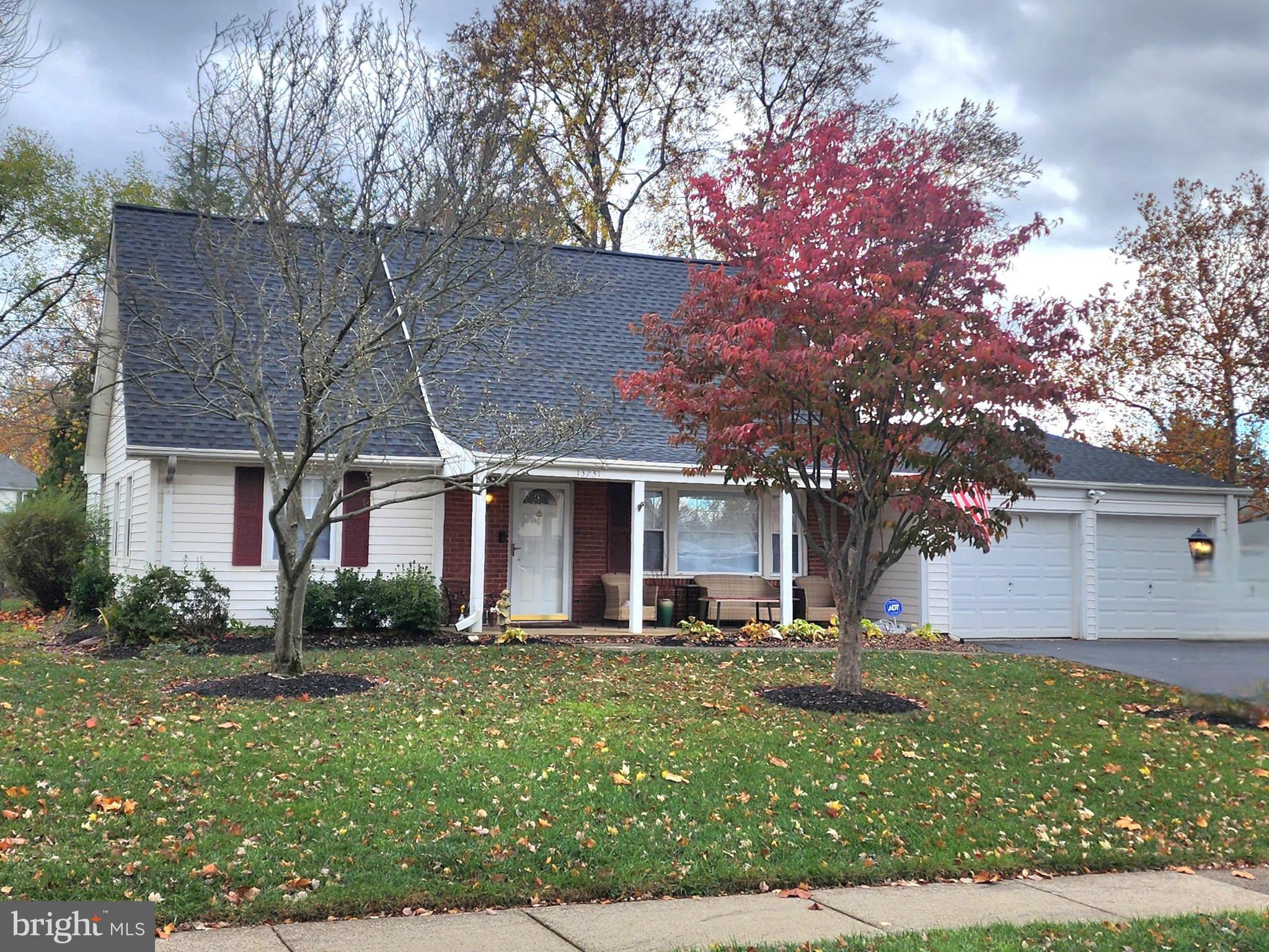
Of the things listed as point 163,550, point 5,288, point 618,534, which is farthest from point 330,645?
point 5,288

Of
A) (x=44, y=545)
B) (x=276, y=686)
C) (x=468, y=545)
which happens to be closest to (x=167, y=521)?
(x=468, y=545)

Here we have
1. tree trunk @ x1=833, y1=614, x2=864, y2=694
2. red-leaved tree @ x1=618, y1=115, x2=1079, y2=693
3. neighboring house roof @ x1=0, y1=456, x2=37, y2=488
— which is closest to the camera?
red-leaved tree @ x1=618, y1=115, x2=1079, y2=693

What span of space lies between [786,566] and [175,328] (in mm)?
9331

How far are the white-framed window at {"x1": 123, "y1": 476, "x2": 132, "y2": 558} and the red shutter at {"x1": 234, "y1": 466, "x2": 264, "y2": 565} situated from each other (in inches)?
109

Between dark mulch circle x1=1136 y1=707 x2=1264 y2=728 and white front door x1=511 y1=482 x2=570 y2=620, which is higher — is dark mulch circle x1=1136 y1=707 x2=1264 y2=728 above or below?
below

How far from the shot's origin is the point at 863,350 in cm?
1012

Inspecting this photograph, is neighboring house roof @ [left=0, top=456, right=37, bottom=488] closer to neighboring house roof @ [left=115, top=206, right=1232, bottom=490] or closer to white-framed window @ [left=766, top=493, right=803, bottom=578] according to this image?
neighboring house roof @ [left=115, top=206, right=1232, bottom=490]

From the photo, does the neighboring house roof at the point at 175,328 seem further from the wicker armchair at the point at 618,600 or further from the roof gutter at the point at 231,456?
the wicker armchair at the point at 618,600

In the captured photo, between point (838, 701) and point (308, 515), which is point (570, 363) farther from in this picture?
point (838, 701)

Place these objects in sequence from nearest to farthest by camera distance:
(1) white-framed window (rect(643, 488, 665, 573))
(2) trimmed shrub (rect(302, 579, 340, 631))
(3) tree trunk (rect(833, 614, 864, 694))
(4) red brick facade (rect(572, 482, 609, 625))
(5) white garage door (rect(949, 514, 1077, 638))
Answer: (3) tree trunk (rect(833, 614, 864, 694)), (2) trimmed shrub (rect(302, 579, 340, 631)), (4) red brick facade (rect(572, 482, 609, 625)), (1) white-framed window (rect(643, 488, 665, 573)), (5) white garage door (rect(949, 514, 1077, 638))

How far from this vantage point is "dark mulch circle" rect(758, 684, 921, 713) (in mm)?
10625

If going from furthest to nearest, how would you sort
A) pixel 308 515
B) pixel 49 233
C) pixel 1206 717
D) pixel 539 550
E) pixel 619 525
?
1. pixel 49 233
2. pixel 619 525
3. pixel 539 550
4. pixel 308 515
5. pixel 1206 717

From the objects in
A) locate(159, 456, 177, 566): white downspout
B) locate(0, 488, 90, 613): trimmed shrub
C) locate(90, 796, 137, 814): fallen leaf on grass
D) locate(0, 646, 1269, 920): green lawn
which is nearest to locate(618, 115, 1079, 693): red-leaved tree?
locate(0, 646, 1269, 920): green lawn

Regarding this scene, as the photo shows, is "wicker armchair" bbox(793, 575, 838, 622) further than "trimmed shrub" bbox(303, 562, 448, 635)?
Yes
